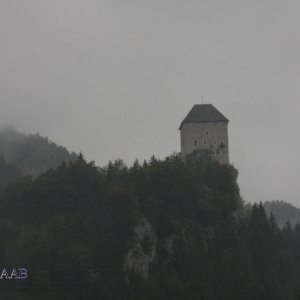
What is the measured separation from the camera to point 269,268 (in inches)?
3912

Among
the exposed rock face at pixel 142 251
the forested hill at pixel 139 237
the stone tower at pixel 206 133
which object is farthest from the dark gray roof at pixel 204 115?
the exposed rock face at pixel 142 251

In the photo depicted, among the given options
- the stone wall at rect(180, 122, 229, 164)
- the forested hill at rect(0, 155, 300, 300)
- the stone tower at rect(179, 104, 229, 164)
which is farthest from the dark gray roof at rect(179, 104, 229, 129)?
the forested hill at rect(0, 155, 300, 300)

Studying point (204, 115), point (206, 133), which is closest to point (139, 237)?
point (206, 133)

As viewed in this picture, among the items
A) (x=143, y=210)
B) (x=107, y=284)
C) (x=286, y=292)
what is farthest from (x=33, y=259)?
(x=286, y=292)

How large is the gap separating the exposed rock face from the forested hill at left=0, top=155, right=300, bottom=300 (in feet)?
0.40

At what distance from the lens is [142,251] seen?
3676 inches

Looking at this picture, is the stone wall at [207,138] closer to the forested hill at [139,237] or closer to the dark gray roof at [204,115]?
the dark gray roof at [204,115]

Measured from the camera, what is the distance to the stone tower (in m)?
119

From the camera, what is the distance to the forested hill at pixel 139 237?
88.8m

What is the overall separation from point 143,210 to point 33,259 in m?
14.9

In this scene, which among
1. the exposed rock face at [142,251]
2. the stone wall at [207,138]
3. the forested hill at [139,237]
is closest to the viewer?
the forested hill at [139,237]

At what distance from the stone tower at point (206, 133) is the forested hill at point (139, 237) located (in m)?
11.4

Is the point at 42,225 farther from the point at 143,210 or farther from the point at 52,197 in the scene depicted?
the point at 143,210

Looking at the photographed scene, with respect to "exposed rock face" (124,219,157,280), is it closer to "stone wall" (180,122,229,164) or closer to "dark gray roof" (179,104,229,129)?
"stone wall" (180,122,229,164)
